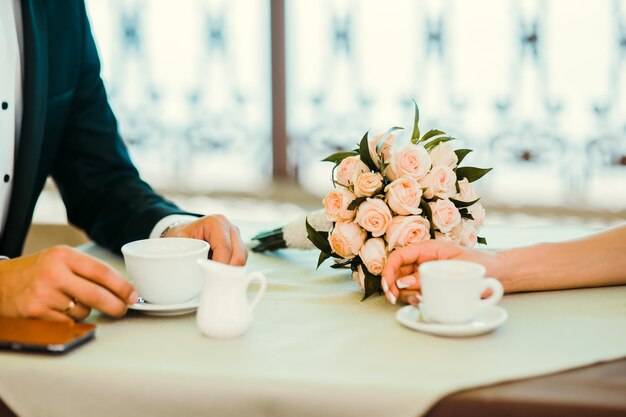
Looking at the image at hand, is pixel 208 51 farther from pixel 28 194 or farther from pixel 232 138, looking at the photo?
pixel 28 194

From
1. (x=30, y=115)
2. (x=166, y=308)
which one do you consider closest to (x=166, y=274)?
(x=166, y=308)

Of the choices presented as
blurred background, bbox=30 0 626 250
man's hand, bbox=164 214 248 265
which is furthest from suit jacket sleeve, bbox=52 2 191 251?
blurred background, bbox=30 0 626 250

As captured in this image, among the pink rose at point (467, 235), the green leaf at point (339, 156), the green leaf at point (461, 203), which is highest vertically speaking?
the green leaf at point (339, 156)

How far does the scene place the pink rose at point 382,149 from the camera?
1319 mm

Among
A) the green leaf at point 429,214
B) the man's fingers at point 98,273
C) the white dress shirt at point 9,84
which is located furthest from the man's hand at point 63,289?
the white dress shirt at point 9,84

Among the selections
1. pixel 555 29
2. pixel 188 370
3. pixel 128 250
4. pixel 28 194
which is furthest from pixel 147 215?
pixel 555 29

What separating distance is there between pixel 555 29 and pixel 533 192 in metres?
0.68

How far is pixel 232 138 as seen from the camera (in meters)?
3.70

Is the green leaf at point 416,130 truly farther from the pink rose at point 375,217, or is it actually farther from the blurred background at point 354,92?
the blurred background at point 354,92

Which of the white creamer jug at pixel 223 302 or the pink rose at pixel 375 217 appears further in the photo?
the pink rose at pixel 375 217

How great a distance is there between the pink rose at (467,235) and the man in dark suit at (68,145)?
384mm

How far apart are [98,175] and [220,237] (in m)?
0.59

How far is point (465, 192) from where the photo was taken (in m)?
1.32

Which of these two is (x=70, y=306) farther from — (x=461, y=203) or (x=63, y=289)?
(x=461, y=203)
